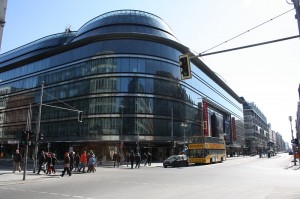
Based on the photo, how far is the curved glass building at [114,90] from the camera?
173 feet

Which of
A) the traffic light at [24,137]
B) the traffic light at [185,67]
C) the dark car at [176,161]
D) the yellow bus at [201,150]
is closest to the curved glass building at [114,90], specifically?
the yellow bus at [201,150]

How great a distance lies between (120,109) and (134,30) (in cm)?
1550

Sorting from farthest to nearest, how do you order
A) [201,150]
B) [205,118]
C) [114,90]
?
[205,118], [114,90], [201,150]

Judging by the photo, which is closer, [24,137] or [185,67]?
[185,67]

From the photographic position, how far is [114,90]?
53281mm

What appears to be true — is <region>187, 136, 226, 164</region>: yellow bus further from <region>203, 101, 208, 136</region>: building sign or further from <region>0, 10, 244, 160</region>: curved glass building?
<region>203, 101, 208, 136</region>: building sign

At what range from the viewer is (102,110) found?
174ft

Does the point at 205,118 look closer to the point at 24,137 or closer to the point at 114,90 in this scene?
the point at 114,90

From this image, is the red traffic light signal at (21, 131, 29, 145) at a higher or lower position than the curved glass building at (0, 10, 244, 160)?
lower

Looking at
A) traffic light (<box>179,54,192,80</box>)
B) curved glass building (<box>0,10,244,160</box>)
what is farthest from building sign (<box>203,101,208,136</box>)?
traffic light (<box>179,54,192,80</box>)

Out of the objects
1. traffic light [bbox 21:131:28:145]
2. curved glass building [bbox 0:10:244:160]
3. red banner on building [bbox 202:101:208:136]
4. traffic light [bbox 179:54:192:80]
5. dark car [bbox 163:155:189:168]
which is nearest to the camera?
traffic light [bbox 179:54:192:80]

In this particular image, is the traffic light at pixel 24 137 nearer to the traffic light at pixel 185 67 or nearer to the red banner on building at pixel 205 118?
the traffic light at pixel 185 67

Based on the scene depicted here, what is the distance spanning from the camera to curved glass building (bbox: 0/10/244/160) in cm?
5266

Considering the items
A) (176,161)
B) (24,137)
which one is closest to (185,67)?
(24,137)
